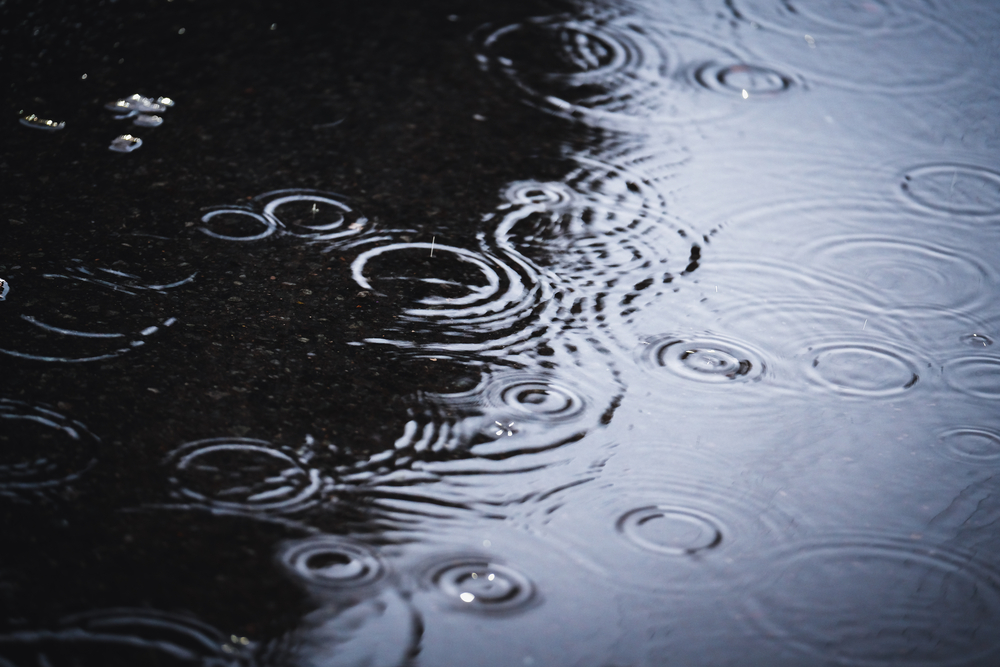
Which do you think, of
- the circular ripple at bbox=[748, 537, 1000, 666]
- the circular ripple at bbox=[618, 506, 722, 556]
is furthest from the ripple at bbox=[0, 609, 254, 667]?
the circular ripple at bbox=[748, 537, 1000, 666]

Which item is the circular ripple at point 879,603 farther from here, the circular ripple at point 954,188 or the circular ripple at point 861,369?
the circular ripple at point 954,188

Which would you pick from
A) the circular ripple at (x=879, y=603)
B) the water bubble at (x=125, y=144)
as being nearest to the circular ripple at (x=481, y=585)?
the circular ripple at (x=879, y=603)

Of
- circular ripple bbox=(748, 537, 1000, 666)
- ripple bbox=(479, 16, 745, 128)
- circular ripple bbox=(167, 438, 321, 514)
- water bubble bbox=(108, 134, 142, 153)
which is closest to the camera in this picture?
circular ripple bbox=(748, 537, 1000, 666)

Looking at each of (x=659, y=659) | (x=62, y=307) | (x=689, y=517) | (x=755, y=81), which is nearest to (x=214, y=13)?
(x=62, y=307)

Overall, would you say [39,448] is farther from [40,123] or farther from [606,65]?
[606,65]

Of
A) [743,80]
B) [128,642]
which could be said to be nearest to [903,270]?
[743,80]

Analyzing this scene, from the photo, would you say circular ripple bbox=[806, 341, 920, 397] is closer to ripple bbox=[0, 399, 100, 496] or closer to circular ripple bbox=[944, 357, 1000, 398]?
circular ripple bbox=[944, 357, 1000, 398]

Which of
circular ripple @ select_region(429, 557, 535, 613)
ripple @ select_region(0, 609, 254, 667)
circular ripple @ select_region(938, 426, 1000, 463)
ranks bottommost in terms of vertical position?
ripple @ select_region(0, 609, 254, 667)
